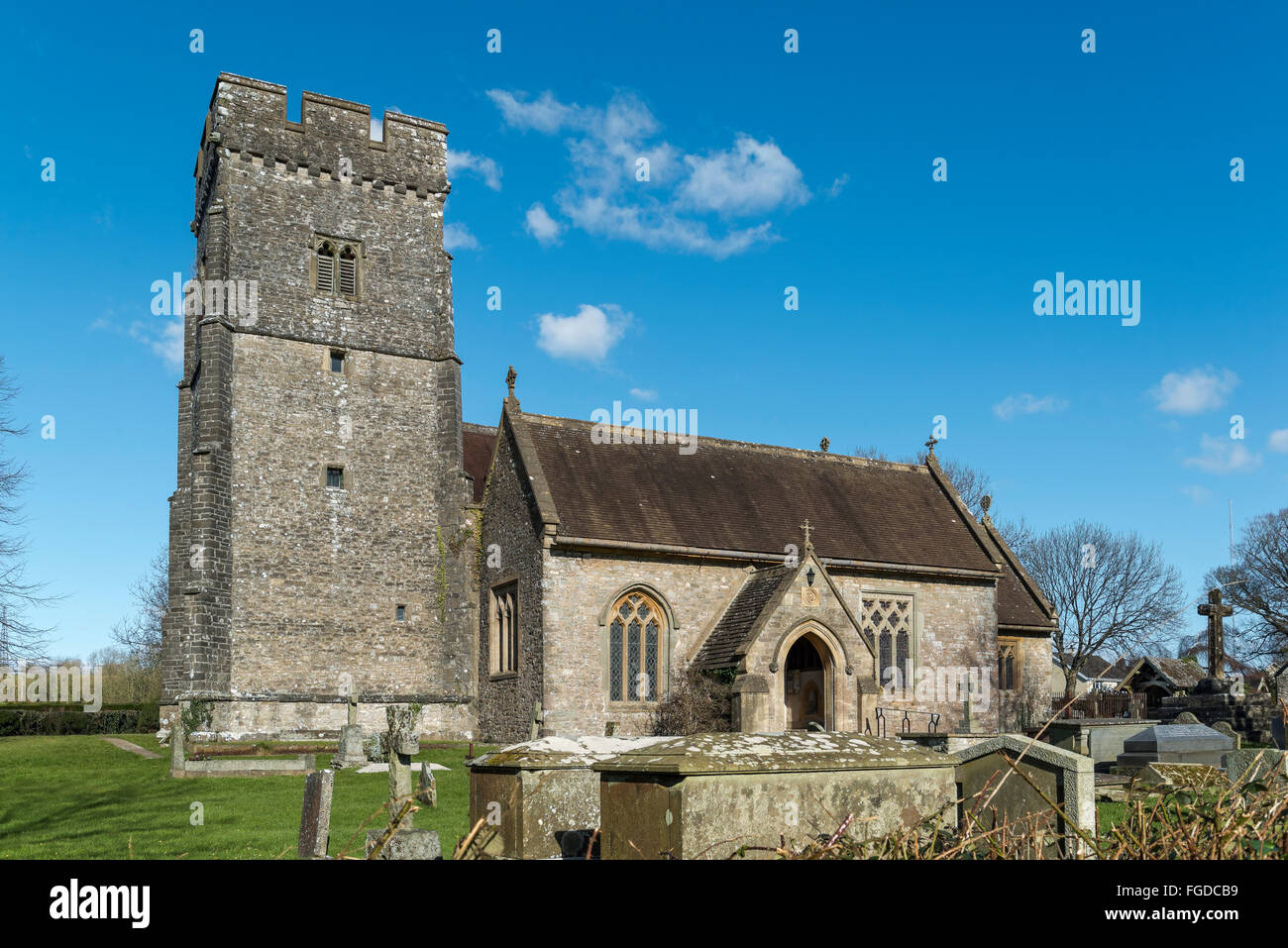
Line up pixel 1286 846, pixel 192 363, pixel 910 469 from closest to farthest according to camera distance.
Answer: pixel 1286 846 < pixel 192 363 < pixel 910 469

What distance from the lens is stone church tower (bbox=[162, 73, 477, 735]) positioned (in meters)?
26.4

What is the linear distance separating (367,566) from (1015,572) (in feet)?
67.3

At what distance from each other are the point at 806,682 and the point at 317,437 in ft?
48.2

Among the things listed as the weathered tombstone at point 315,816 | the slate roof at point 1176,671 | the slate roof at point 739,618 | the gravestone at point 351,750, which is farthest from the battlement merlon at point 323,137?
the slate roof at point 1176,671

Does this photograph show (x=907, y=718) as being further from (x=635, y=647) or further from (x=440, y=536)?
(x=440, y=536)

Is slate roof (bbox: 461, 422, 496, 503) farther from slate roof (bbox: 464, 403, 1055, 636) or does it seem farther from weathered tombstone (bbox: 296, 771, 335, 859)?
weathered tombstone (bbox: 296, 771, 335, 859)

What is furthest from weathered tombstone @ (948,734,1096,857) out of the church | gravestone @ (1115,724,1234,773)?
the church

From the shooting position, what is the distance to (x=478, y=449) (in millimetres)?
34250

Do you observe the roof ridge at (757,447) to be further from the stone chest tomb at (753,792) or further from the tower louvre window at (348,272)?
the stone chest tomb at (753,792)

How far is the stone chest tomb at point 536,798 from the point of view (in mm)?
8164

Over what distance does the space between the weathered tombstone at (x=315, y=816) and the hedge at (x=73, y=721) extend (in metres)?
31.5
